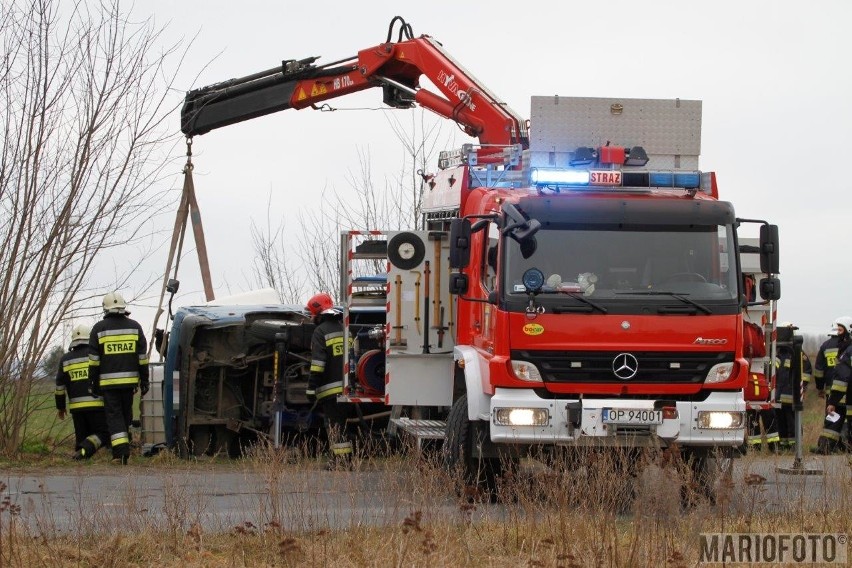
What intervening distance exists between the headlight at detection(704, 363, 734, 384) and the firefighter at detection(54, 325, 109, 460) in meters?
7.74

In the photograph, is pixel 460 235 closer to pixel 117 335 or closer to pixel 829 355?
pixel 117 335

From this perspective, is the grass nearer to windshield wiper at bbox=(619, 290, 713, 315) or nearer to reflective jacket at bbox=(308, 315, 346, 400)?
windshield wiper at bbox=(619, 290, 713, 315)

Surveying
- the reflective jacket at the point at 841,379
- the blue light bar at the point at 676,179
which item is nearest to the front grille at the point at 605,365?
the blue light bar at the point at 676,179

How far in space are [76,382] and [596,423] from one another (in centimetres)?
751

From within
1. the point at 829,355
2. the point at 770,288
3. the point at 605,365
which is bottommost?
the point at 829,355

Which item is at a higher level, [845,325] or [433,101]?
[433,101]

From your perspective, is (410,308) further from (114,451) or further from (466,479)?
(114,451)

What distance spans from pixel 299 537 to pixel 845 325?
40.8 ft

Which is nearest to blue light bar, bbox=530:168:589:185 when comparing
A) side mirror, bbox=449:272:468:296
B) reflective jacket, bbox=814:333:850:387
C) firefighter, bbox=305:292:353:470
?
side mirror, bbox=449:272:468:296

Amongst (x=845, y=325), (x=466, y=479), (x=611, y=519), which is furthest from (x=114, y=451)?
(x=845, y=325)

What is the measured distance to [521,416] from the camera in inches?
396

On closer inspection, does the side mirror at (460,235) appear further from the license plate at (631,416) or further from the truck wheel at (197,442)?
the truck wheel at (197,442)

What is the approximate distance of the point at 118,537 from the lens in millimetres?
7617

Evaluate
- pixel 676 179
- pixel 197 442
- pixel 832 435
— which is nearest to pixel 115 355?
pixel 197 442
